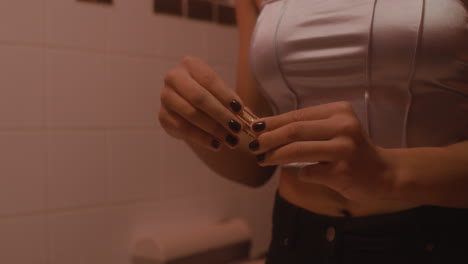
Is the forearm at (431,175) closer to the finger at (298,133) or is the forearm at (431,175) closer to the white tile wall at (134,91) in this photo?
the finger at (298,133)

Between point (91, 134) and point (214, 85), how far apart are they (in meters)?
0.48

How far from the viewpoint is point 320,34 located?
542 mm

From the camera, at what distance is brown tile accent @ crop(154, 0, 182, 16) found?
3.02ft

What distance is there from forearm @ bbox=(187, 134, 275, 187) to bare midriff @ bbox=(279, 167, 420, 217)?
0.07m

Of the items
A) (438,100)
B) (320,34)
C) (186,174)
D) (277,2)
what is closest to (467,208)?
(438,100)

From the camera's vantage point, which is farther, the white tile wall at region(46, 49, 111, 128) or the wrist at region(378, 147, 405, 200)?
the white tile wall at region(46, 49, 111, 128)

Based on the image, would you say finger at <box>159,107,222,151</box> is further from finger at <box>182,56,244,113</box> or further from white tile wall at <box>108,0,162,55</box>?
white tile wall at <box>108,0,162,55</box>

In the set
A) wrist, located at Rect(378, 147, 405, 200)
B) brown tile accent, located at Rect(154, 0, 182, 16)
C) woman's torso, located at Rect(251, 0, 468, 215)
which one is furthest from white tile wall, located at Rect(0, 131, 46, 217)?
wrist, located at Rect(378, 147, 405, 200)

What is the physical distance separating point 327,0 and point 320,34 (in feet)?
0.16

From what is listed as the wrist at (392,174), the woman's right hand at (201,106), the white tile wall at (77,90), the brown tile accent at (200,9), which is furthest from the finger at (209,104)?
the brown tile accent at (200,9)

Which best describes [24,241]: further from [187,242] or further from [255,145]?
[255,145]

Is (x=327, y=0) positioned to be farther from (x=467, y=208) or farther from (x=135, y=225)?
(x=135, y=225)

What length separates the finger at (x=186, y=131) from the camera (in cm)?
47

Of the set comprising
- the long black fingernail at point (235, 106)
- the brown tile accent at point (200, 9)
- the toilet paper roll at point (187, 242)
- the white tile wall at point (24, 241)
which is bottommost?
the toilet paper roll at point (187, 242)
